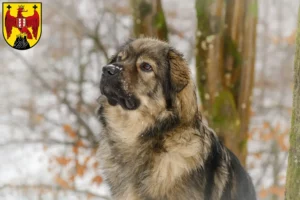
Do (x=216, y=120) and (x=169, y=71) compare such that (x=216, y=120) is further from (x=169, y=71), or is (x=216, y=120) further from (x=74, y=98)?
(x=74, y=98)

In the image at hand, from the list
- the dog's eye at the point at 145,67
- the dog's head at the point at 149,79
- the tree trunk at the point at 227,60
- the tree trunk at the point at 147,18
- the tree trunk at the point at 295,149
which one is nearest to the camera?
the tree trunk at the point at 295,149

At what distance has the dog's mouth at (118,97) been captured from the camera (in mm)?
3879

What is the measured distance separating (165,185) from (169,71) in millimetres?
998

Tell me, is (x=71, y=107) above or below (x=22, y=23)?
below

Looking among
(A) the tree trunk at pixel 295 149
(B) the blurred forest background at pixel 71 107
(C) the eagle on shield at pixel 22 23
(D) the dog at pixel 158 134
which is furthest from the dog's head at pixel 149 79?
(B) the blurred forest background at pixel 71 107

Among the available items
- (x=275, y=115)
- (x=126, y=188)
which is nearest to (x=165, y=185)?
(x=126, y=188)

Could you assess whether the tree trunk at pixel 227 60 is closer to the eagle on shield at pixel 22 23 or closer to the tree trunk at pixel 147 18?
the tree trunk at pixel 147 18

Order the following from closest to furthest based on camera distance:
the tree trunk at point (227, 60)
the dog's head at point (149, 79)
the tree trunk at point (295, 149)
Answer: the tree trunk at point (295, 149) < the dog's head at point (149, 79) < the tree trunk at point (227, 60)

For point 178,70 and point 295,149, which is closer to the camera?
point 295,149

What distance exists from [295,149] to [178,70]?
1312 millimetres

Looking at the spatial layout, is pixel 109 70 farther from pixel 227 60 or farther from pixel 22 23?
pixel 227 60

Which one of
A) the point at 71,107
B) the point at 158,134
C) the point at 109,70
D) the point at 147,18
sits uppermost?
the point at 147,18

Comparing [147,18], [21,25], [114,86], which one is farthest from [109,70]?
[147,18]

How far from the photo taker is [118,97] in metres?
3.97
